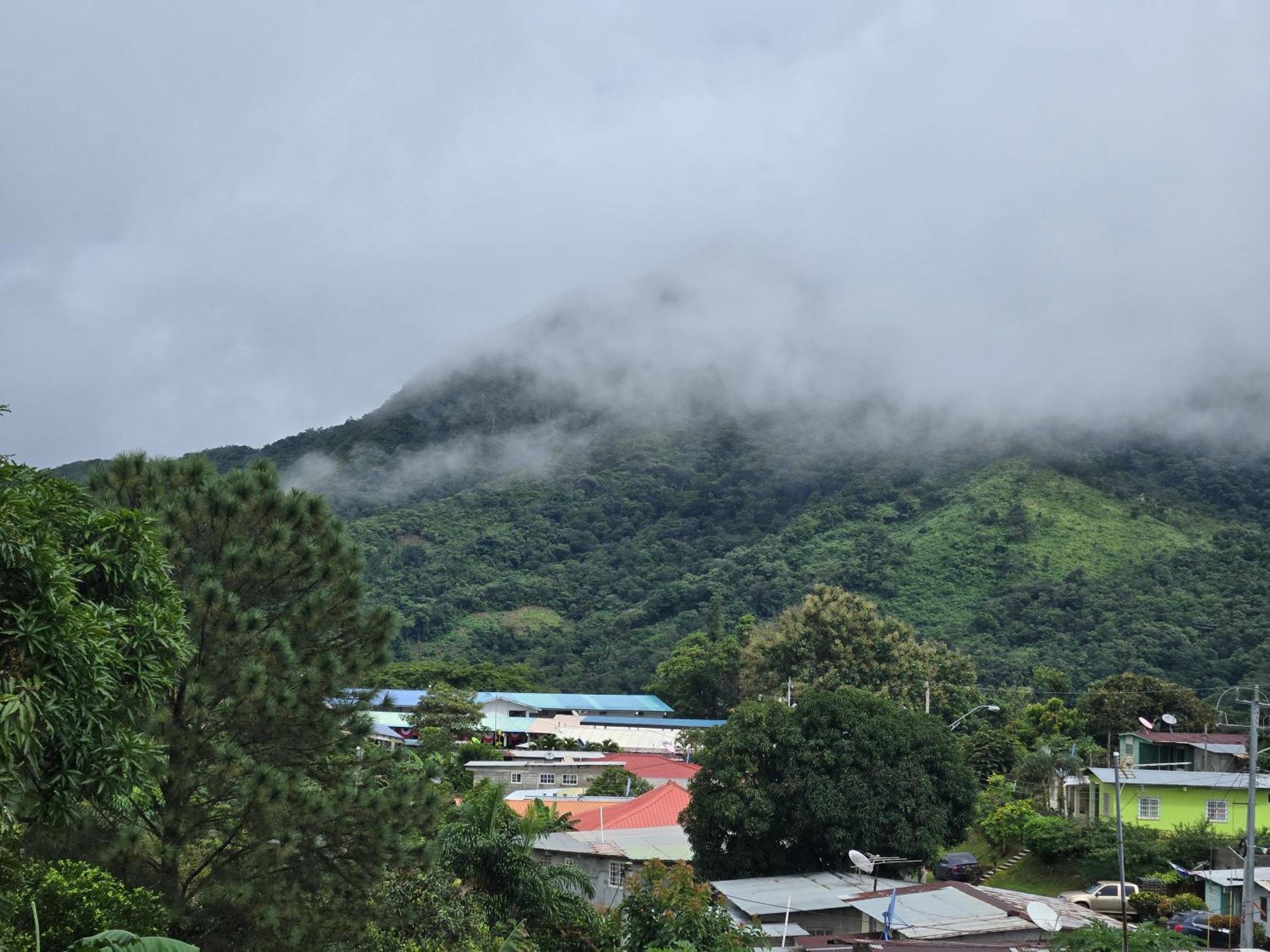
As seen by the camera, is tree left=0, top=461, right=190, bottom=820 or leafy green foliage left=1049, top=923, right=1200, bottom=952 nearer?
tree left=0, top=461, right=190, bottom=820

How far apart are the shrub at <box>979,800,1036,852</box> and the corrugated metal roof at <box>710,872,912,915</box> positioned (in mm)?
7508

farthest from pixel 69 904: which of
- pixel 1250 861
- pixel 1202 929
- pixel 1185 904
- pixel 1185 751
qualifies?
pixel 1185 751

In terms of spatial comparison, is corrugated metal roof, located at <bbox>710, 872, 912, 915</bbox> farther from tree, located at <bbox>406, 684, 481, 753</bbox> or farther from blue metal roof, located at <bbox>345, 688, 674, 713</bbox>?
blue metal roof, located at <bbox>345, 688, 674, 713</bbox>

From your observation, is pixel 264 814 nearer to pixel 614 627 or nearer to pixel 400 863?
pixel 400 863

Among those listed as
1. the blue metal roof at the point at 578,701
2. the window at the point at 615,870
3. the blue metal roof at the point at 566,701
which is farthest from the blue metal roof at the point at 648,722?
the window at the point at 615,870

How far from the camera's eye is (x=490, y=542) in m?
128

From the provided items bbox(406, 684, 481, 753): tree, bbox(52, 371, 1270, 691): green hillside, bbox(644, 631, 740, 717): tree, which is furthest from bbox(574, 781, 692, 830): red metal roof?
bbox(52, 371, 1270, 691): green hillside

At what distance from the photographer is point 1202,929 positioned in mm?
25484

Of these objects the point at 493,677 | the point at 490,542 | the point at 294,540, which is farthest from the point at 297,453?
the point at 294,540

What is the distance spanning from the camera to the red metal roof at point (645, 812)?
3491 cm

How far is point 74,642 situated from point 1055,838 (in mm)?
31504

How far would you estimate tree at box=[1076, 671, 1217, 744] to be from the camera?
47375mm

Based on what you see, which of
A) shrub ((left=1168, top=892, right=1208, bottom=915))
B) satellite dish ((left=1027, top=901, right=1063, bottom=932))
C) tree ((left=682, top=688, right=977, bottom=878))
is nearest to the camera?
satellite dish ((left=1027, top=901, right=1063, bottom=932))

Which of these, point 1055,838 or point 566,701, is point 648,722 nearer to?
point 566,701
